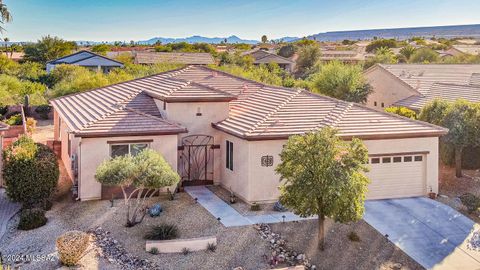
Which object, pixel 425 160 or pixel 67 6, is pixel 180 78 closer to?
pixel 425 160

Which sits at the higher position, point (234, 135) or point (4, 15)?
point (4, 15)

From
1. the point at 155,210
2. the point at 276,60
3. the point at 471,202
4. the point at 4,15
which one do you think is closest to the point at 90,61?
the point at 276,60

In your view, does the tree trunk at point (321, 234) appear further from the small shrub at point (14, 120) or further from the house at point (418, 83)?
the small shrub at point (14, 120)

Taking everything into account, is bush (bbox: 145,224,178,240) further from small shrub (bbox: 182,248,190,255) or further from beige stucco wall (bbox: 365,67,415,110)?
beige stucco wall (bbox: 365,67,415,110)

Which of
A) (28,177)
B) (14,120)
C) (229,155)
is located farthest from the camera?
(14,120)

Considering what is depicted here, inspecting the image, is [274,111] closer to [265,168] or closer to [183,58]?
[265,168]

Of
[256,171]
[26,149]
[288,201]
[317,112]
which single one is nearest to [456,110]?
[317,112]
